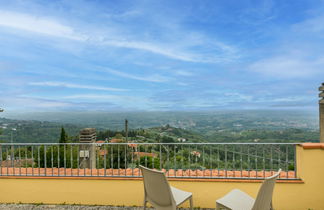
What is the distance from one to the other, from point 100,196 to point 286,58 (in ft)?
35.5

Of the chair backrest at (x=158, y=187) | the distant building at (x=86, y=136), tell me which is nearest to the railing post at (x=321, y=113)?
the chair backrest at (x=158, y=187)

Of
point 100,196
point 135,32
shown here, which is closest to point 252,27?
point 135,32

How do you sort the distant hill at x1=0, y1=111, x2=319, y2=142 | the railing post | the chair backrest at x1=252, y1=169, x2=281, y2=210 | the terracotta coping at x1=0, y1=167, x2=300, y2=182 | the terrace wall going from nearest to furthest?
the chair backrest at x1=252, y1=169, x2=281, y2=210, the terrace wall, the terracotta coping at x1=0, y1=167, x2=300, y2=182, the railing post, the distant hill at x1=0, y1=111, x2=319, y2=142

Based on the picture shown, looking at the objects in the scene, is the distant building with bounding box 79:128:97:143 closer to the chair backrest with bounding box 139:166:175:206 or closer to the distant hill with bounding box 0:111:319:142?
the distant hill with bounding box 0:111:319:142

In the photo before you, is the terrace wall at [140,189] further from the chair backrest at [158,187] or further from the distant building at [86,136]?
the distant building at [86,136]

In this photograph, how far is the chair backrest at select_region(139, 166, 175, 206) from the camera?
214cm

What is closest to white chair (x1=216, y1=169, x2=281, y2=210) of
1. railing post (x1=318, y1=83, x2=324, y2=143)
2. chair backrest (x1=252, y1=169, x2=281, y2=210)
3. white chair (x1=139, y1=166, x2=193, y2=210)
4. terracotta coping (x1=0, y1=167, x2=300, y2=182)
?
chair backrest (x1=252, y1=169, x2=281, y2=210)

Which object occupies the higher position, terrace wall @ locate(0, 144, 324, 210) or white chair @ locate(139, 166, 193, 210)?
Answer: white chair @ locate(139, 166, 193, 210)

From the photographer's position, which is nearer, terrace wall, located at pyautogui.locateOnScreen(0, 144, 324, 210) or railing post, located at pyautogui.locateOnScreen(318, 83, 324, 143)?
terrace wall, located at pyautogui.locateOnScreen(0, 144, 324, 210)

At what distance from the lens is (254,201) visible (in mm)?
2271

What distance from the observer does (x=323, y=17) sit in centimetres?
755

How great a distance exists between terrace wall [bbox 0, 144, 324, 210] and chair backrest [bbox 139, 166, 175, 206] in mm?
→ 1020

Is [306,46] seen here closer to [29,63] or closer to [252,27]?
[252,27]

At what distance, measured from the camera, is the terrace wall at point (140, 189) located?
302 centimetres
